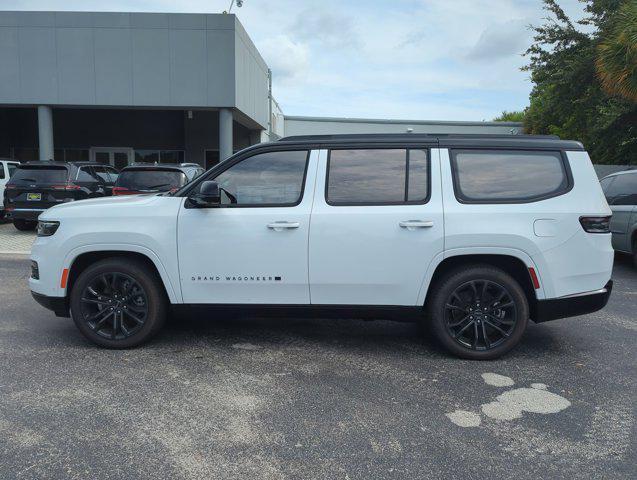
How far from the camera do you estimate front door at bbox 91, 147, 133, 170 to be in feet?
86.9

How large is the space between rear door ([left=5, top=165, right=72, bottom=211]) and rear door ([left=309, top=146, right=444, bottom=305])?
963 cm

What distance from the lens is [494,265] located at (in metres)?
4.55

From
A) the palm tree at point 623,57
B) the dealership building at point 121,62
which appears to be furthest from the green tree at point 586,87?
the dealership building at point 121,62

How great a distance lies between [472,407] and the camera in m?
3.68

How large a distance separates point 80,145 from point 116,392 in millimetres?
25384

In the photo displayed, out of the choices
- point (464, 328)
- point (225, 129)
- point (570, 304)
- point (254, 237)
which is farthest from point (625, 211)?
point (225, 129)

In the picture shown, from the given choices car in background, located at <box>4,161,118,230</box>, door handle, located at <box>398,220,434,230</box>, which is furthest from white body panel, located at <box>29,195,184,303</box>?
car in background, located at <box>4,161,118,230</box>

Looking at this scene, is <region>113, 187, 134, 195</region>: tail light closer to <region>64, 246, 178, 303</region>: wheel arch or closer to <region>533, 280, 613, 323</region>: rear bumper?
<region>64, 246, 178, 303</region>: wheel arch

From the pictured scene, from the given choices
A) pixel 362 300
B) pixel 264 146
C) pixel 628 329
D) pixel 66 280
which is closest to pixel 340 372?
pixel 362 300

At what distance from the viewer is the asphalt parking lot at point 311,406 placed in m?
2.96

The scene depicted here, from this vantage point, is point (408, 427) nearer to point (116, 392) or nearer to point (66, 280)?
point (116, 392)

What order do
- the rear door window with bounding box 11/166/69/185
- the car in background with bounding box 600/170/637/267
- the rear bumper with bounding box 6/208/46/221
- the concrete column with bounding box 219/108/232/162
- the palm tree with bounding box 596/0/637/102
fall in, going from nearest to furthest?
1. the car in background with bounding box 600/170/637/267
2. the palm tree with bounding box 596/0/637/102
3. the rear bumper with bounding box 6/208/46/221
4. the rear door window with bounding box 11/166/69/185
5. the concrete column with bounding box 219/108/232/162

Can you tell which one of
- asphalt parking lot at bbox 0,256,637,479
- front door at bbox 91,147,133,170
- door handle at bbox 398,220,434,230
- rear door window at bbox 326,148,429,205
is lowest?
asphalt parking lot at bbox 0,256,637,479

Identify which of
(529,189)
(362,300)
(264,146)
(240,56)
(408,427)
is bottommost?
(408,427)
